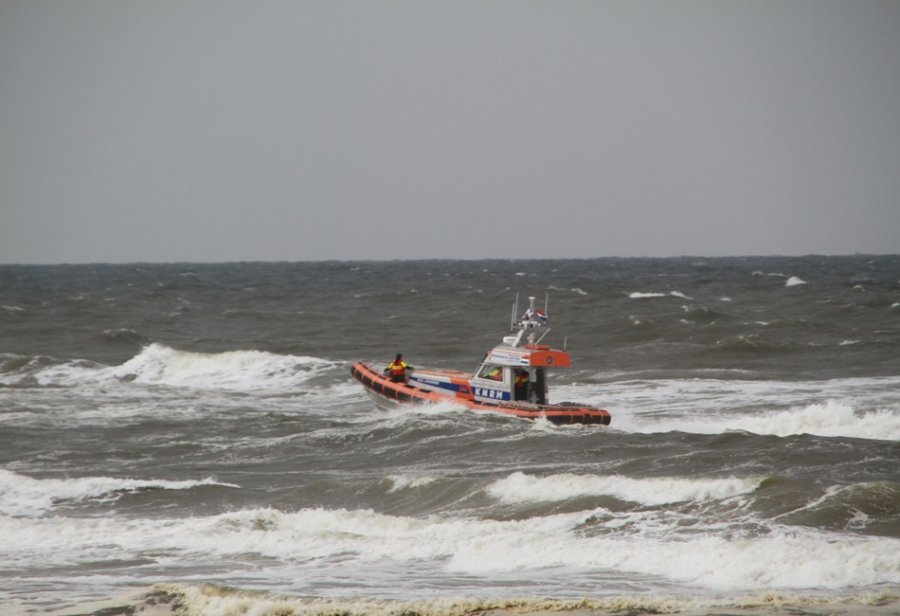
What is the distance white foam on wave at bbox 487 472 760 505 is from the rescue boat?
190 inches

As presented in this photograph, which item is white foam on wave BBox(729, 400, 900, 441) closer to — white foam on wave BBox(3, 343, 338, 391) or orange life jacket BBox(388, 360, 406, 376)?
orange life jacket BBox(388, 360, 406, 376)

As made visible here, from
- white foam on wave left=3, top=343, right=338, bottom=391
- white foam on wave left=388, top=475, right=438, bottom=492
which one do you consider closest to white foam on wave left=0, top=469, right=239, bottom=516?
white foam on wave left=388, top=475, right=438, bottom=492

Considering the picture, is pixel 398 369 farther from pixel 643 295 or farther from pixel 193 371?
pixel 643 295

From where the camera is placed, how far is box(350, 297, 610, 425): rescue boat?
20.9 meters

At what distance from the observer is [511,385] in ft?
71.4

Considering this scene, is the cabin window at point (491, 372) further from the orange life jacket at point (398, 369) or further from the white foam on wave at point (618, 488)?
the white foam on wave at point (618, 488)

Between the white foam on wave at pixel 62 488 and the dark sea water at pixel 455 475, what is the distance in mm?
57

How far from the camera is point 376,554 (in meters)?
12.8

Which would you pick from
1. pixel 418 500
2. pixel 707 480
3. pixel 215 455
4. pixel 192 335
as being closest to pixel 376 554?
pixel 418 500

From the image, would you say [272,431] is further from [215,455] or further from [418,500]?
[418,500]

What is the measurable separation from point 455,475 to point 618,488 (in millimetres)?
2863

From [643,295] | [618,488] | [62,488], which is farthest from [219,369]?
[643,295]

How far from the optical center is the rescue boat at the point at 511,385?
2094 centimetres

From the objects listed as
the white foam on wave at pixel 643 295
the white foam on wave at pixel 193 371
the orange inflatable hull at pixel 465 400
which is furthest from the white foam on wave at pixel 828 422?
the white foam on wave at pixel 643 295
